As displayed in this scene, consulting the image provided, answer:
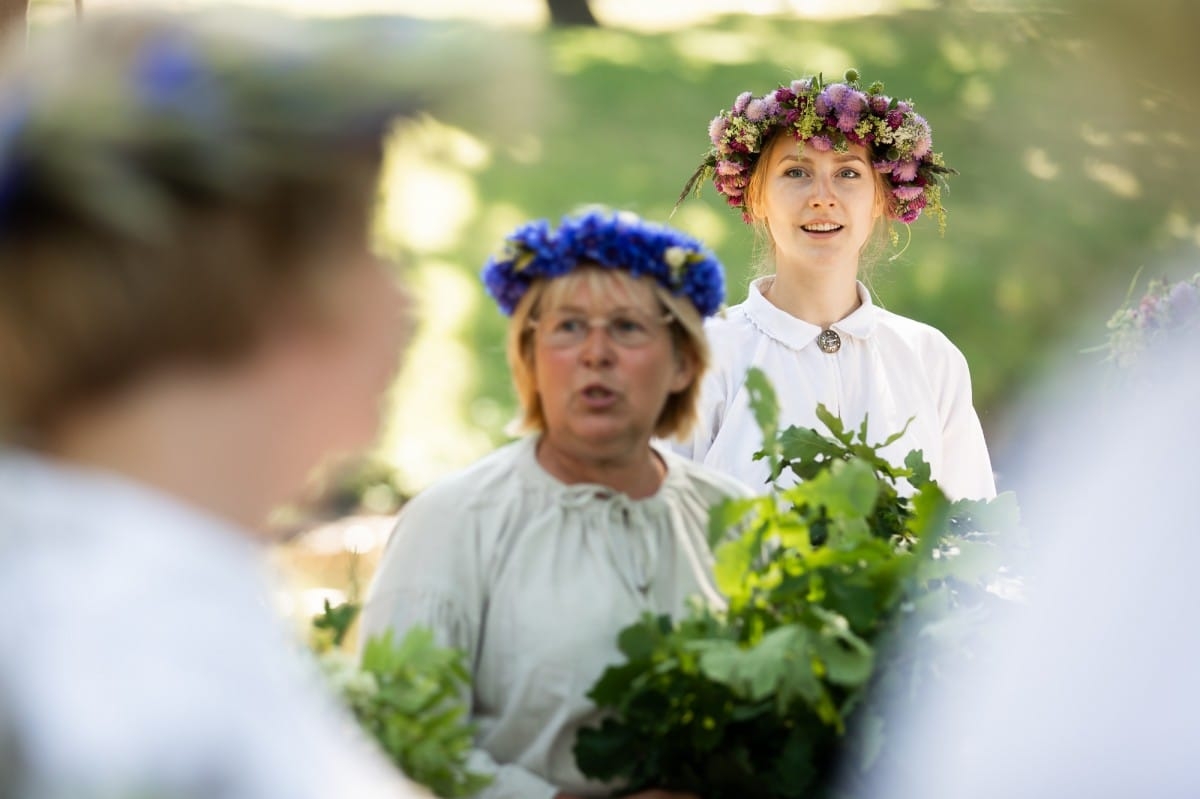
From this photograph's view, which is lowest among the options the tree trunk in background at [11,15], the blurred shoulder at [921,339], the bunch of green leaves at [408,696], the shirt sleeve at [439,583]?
the bunch of green leaves at [408,696]

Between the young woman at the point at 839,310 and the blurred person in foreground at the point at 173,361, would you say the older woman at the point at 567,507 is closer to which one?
the blurred person in foreground at the point at 173,361

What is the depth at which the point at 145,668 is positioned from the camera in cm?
130

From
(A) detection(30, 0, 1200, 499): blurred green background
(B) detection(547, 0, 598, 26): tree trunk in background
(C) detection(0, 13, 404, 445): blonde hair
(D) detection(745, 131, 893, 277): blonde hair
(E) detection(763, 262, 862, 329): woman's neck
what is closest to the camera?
(C) detection(0, 13, 404, 445): blonde hair

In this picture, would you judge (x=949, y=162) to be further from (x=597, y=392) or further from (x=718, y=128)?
(x=597, y=392)

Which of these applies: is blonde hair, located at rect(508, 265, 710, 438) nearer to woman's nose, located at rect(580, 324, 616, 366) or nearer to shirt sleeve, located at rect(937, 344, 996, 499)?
woman's nose, located at rect(580, 324, 616, 366)

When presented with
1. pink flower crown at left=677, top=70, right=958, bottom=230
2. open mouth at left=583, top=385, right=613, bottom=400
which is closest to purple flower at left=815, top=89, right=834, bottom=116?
pink flower crown at left=677, top=70, right=958, bottom=230

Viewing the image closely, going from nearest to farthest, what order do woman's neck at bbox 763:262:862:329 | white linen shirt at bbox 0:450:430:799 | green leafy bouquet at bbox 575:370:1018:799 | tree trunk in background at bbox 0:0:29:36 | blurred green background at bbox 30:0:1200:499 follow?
1. white linen shirt at bbox 0:450:430:799
2. green leafy bouquet at bbox 575:370:1018:799
3. tree trunk in background at bbox 0:0:29:36
4. woman's neck at bbox 763:262:862:329
5. blurred green background at bbox 30:0:1200:499

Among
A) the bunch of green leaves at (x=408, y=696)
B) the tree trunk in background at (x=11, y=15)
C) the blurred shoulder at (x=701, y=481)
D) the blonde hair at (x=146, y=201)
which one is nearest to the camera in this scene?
the blonde hair at (x=146, y=201)

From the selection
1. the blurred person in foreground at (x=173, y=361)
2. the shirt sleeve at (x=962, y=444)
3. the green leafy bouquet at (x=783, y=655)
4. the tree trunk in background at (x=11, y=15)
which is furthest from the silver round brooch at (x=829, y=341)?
the blurred person in foreground at (x=173, y=361)

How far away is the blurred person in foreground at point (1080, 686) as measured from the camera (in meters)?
2.43

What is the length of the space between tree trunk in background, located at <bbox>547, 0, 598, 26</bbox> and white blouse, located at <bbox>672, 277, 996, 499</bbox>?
8.69 meters

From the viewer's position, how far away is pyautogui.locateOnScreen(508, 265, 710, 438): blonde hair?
279 cm

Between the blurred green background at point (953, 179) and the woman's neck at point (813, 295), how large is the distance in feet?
11.1

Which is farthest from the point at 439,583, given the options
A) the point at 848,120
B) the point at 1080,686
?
the point at 848,120
